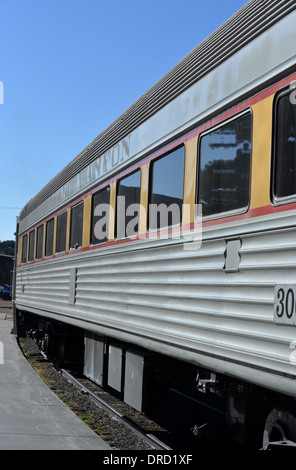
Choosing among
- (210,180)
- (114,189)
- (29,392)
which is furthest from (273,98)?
(29,392)

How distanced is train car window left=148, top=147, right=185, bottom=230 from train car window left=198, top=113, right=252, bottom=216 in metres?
0.38

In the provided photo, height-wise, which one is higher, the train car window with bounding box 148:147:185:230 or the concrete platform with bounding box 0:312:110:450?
the train car window with bounding box 148:147:185:230

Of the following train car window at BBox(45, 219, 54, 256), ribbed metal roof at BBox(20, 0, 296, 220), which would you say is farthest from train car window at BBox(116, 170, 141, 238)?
train car window at BBox(45, 219, 54, 256)

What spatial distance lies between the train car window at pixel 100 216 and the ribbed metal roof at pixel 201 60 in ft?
1.71

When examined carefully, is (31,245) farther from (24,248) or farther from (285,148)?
(285,148)

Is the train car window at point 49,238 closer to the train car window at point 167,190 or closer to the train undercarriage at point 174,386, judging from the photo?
the train undercarriage at point 174,386

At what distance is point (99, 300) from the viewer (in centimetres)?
711

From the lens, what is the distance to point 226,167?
4.36m

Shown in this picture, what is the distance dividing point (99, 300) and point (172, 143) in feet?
7.94

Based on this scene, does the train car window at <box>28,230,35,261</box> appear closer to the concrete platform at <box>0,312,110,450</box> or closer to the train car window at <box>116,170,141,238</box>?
the concrete platform at <box>0,312,110,450</box>

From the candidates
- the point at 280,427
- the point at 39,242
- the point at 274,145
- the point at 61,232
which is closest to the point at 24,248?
the point at 39,242

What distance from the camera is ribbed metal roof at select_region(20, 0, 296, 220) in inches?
159

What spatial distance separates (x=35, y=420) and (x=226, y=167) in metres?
3.93
